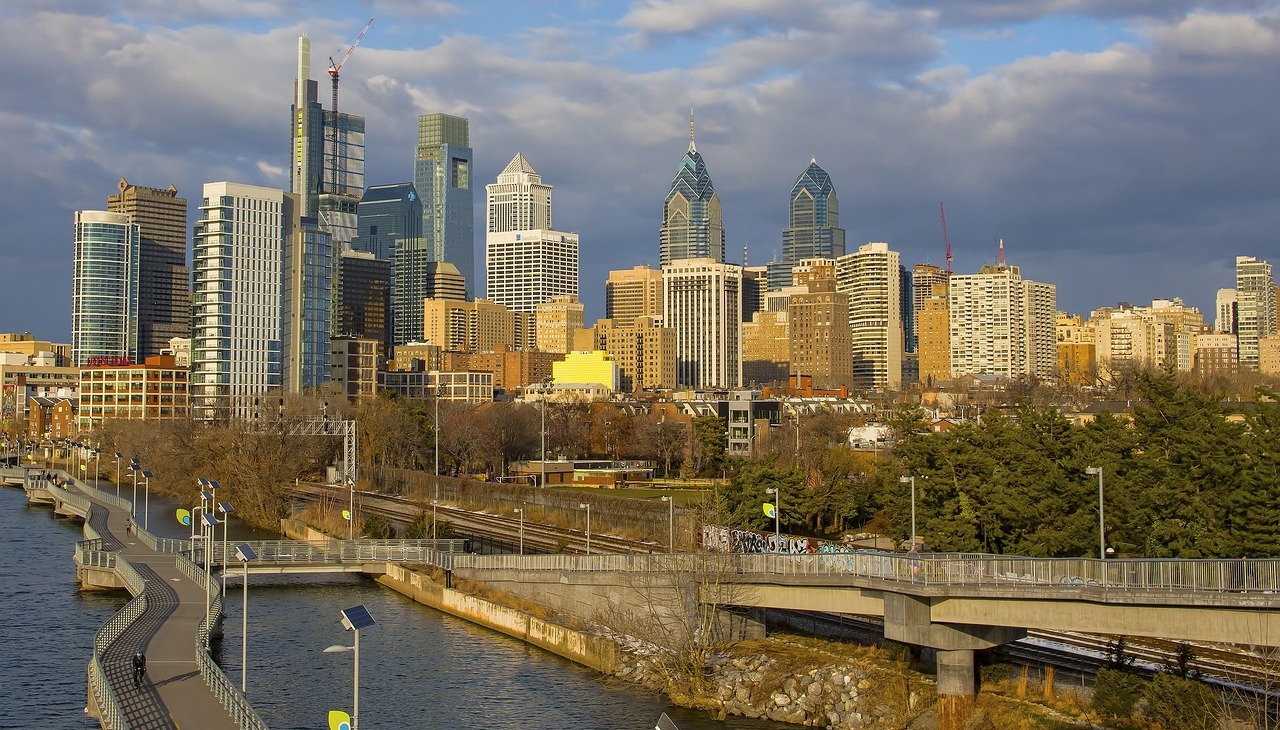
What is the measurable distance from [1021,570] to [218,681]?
28.2m

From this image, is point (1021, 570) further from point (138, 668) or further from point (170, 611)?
point (170, 611)

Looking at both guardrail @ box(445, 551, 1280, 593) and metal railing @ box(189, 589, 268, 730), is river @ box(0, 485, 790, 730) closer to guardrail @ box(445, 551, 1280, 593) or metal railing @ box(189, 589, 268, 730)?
metal railing @ box(189, 589, 268, 730)

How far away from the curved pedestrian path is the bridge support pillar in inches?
911

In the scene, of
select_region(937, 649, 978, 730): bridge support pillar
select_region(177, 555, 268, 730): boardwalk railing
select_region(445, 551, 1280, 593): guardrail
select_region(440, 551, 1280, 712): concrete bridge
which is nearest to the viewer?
select_region(177, 555, 268, 730): boardwalk railing

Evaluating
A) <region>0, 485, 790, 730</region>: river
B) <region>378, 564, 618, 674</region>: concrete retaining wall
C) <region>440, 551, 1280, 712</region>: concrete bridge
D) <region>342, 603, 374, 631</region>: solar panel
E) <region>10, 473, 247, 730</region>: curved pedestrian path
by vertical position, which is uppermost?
<region>342, 603, 374, 631</region>: solar panel

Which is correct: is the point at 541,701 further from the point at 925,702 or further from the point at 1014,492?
the point at 1014,492

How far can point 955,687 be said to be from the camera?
47.2 metres

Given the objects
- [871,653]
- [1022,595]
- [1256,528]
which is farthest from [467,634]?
[1256,528]

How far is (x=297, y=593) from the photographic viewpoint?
79688 millimetres

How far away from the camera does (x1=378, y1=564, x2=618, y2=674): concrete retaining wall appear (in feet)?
193

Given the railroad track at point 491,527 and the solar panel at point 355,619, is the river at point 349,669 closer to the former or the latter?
the railroad track at point 491,527

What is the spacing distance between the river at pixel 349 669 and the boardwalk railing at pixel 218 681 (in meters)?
1.84

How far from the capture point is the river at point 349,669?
50.4 m

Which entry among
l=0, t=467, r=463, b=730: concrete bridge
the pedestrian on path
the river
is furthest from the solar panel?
the pedestrian on path
